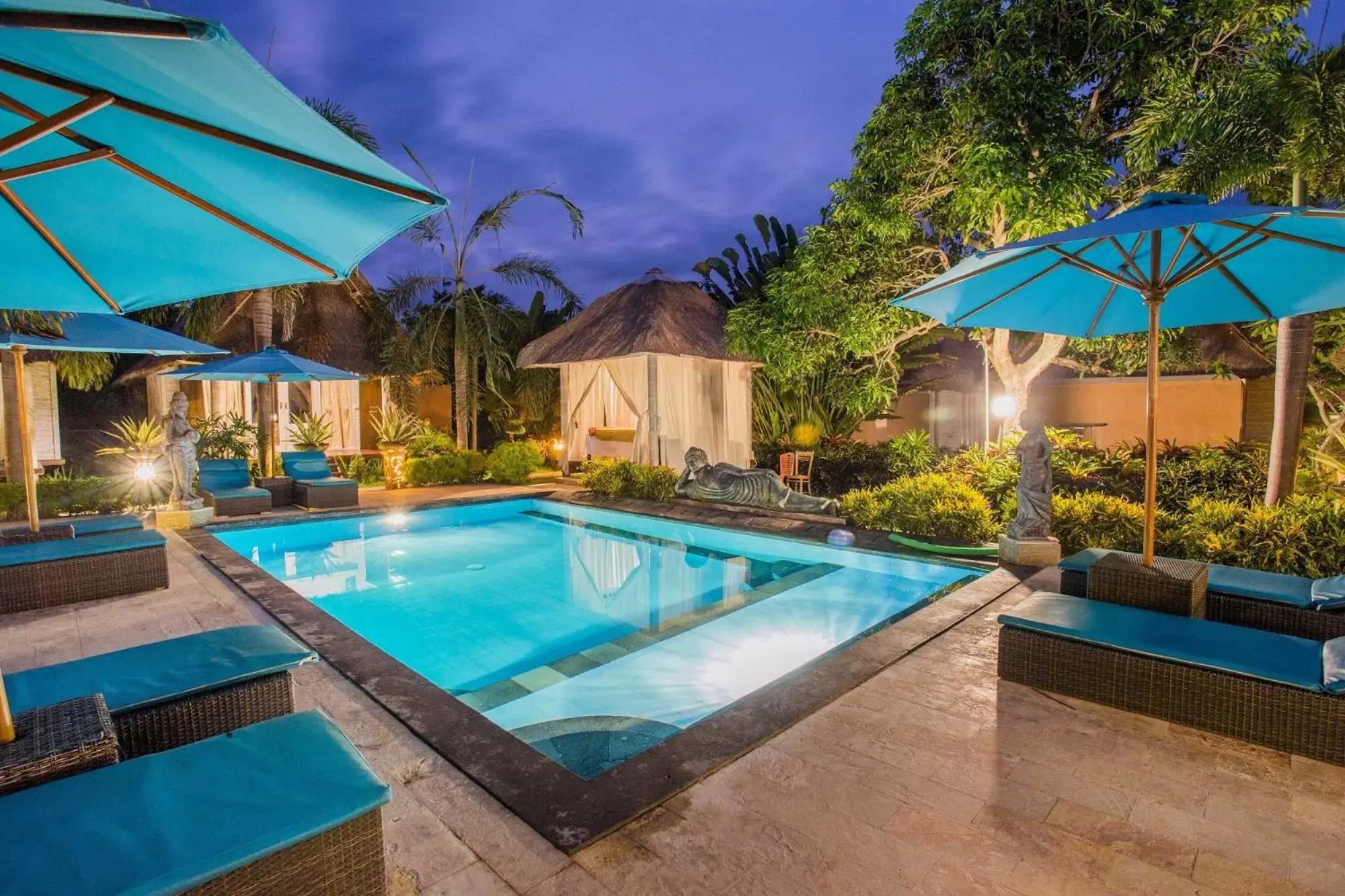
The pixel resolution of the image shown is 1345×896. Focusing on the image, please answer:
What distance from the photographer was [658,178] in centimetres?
7506

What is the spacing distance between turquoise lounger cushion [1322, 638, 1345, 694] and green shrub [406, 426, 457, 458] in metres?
12.6

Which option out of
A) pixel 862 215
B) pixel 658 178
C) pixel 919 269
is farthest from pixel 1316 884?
pixel 658 178

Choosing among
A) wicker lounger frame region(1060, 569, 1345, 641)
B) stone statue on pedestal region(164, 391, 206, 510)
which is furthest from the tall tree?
stone statue on pedestal region(164, 391, 206, 510)

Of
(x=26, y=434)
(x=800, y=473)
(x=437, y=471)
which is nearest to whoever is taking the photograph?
(x=26, y=434)

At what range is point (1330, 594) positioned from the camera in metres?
3.27

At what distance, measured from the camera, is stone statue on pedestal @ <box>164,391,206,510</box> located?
805 cm

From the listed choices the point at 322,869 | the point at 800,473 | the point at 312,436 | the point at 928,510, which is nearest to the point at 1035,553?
the point at 928,510

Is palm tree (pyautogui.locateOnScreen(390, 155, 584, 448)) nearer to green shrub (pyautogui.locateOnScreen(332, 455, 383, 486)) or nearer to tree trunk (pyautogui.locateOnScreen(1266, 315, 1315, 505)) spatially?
green shrub (pyautogui.locateOnScreen(332, 455, 383, 486))

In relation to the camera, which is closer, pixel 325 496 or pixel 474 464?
pixel 325 496

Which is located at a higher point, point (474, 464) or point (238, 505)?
point (474, 464)

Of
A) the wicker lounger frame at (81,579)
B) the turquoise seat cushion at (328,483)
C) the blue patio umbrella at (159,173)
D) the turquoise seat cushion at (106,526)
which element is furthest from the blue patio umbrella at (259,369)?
the blue patio umbrella at (159,173)

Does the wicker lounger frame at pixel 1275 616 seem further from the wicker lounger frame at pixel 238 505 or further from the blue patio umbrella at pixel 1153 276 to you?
the wicker lounger frame at pixel 238 505

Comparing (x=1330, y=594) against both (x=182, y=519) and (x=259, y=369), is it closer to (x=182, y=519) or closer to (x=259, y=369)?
(x=182, y=519)

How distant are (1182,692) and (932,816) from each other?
1.47m
